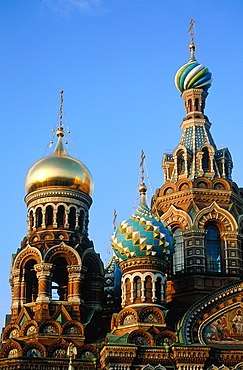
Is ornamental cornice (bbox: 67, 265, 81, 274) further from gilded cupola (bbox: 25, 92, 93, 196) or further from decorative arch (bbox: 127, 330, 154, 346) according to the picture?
decorative arch (bbox: 127, 330, 154, 346)

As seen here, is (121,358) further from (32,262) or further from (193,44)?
(193,44)

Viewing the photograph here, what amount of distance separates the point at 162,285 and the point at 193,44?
11.4m

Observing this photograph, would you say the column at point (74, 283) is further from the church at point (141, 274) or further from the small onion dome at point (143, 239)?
the small onion dome at point (143, 239)

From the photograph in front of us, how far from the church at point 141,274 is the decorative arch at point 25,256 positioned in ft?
0.10

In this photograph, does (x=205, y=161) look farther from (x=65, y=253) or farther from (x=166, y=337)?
(x=166, y=337)

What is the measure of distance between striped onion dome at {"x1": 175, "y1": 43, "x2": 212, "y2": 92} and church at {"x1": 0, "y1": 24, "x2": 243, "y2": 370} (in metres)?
0.07

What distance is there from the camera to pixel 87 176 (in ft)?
87.8

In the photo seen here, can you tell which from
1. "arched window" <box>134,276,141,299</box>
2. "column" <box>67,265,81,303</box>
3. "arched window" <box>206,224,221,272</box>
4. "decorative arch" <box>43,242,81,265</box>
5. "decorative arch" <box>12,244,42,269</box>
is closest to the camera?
"arched window" <box>134,276,141,299</box>

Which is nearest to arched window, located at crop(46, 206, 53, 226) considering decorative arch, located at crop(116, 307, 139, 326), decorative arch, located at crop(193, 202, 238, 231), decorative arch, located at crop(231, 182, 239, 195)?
decorative arch, located at crop(116, 307, 139, 326)

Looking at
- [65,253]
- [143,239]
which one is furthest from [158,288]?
[65,253]

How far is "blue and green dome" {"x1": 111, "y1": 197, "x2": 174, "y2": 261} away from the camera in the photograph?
23.3m

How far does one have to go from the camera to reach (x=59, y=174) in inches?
1027

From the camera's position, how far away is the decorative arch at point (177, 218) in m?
26.4

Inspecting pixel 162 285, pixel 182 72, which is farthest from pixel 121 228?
pixel 182 72
